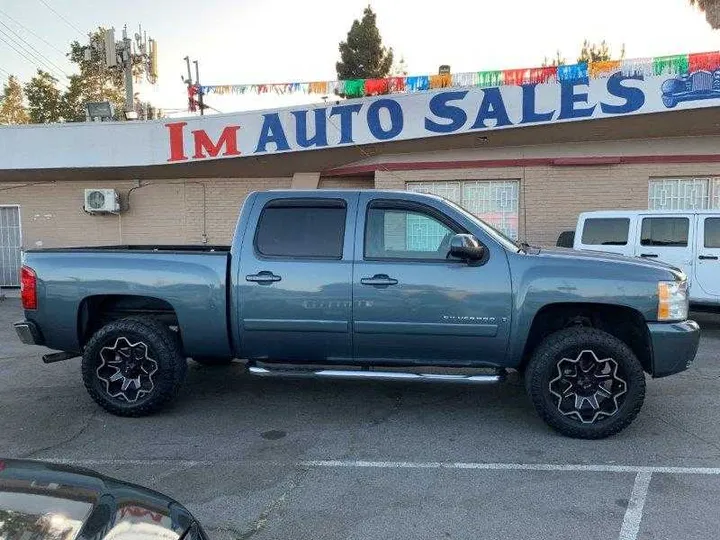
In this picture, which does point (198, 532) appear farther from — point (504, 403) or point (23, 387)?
point (23, 387)

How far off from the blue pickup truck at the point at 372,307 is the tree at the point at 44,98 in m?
33.9

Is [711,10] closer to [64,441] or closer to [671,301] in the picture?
[671,301]

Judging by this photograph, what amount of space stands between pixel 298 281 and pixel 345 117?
749 cm

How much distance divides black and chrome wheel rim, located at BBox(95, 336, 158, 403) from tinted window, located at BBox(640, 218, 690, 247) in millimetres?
7563

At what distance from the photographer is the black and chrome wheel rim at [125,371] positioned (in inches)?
193

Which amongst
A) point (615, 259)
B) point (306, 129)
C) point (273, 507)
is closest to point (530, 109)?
point (306, 129)

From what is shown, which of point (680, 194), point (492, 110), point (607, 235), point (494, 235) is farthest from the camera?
point (680, 194)

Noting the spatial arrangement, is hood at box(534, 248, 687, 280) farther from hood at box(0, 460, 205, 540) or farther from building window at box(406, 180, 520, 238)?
building window at box(406, 180, 520, 238)

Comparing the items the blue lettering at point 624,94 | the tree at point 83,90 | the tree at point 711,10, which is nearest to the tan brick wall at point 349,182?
the blue lettering at point 624,94

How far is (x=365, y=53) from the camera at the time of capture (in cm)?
3033

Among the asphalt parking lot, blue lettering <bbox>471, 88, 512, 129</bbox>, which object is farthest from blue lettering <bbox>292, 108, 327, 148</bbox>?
the asphalt parking lot

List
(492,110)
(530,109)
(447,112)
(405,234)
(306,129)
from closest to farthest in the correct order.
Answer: (405,234), (530,109), (492,110), (447,112), (306,129)

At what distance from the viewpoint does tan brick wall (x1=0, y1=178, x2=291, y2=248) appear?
1392 cm

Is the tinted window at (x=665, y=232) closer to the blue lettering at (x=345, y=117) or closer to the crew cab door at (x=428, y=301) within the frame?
the crew cab door at (x=428, y=301)
